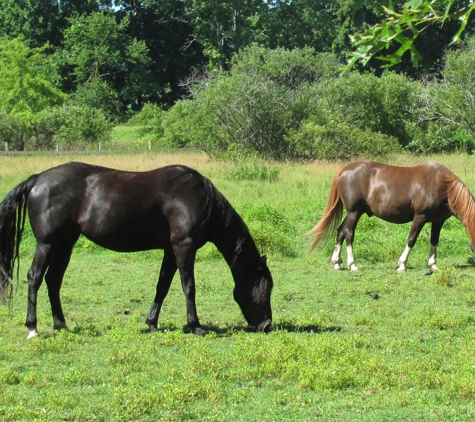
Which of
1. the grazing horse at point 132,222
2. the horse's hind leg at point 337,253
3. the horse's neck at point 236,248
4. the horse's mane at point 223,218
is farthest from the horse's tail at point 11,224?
the horse's hind leg at point 337,253

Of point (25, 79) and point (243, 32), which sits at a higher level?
point (243, 32)

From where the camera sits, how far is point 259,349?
245 inches

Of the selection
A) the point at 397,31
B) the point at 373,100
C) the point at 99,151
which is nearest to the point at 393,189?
the point at 397,31

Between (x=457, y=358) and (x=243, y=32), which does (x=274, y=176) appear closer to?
(x=457, y=358)

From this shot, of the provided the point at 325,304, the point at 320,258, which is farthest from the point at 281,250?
the point at 325,304

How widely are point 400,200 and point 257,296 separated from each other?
5190 mm

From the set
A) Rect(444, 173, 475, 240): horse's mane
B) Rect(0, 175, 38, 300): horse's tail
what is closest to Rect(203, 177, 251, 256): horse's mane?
Rect(0, 175, 38, 300): horse's tail

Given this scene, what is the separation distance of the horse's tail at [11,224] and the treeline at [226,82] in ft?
13.2

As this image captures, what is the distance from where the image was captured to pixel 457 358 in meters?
6.12

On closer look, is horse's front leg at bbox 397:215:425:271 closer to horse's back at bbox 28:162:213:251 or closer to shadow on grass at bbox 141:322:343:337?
shadow on grass at bbox 141:322:343:337

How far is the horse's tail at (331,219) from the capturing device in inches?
485

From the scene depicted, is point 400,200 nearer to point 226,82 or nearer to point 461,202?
point 461,202

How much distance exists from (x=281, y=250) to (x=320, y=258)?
0.70 meters

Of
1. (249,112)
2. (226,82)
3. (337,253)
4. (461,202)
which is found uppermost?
(226,82)
